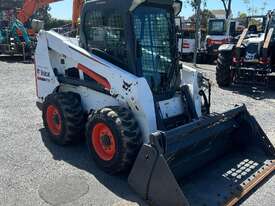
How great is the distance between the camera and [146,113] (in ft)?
15.0

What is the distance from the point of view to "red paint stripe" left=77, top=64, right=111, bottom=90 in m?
4.96

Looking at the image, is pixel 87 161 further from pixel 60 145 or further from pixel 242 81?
pixel 242 81

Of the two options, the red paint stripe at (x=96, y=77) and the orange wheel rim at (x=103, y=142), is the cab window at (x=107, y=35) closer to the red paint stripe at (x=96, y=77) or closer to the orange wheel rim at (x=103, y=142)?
the red paint stripe at (x=96, y=77)

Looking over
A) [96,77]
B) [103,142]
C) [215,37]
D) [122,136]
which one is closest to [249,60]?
[96,77]

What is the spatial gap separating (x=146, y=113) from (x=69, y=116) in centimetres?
136

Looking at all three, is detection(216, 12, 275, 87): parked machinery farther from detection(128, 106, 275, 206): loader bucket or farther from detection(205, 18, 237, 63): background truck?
detection(205, 18, 237, 63): background truck

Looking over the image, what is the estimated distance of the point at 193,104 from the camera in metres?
5.38

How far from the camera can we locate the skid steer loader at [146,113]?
4102 millimetres

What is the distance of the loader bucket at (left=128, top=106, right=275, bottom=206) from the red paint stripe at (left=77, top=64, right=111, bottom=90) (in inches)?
52.9

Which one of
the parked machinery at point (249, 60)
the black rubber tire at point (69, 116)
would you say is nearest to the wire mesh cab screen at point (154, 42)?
the black rubber tire at point (69, 116)

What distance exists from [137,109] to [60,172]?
1.35 m

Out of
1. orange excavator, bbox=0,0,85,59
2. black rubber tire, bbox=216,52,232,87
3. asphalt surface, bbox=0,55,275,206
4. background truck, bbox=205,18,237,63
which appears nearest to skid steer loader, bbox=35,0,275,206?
asphalt surface, bbox=0,55,275,206

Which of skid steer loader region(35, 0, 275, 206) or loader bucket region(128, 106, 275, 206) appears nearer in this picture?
loader bucket region(128, 106, 275, 206)

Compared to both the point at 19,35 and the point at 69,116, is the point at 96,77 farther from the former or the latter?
the point at 19,35
